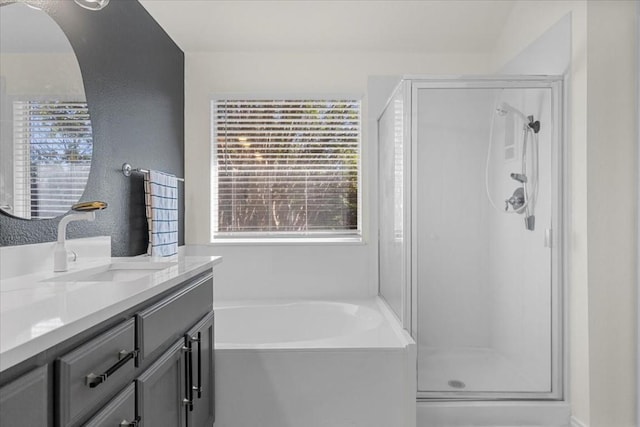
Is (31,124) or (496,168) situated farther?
(496,168)

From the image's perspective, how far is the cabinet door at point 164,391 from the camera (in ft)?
4.30

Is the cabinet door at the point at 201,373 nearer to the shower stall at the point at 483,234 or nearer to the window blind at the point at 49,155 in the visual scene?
the window blind at the point at 49,155

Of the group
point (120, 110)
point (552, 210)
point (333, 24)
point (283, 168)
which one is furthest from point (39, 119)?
point (552, 210)

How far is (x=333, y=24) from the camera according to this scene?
3203 mm

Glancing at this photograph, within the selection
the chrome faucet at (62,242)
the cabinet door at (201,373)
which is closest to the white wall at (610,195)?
the cabinet door at (201,373)

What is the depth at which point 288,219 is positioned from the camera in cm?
349

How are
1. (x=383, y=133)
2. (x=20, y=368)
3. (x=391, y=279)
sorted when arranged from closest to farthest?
(x=20, y=368)
(x=391, y=279)
(x=383, y=133)

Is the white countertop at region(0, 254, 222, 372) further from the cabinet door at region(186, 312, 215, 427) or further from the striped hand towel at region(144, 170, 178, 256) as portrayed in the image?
the striped hand towel at region(144, 170, 178, 256)

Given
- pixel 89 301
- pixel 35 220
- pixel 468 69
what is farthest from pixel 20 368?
pixel 468 69

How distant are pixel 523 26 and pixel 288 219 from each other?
6.73 feet

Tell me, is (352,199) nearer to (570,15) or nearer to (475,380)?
(475,380)

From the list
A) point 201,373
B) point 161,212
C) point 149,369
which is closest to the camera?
point 149,369

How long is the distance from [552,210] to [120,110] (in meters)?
2.32

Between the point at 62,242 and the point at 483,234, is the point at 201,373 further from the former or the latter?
the point at 483,234
